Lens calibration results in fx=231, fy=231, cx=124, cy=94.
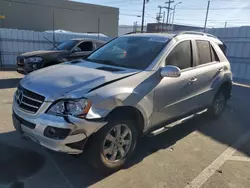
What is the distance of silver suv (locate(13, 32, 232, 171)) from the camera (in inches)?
103

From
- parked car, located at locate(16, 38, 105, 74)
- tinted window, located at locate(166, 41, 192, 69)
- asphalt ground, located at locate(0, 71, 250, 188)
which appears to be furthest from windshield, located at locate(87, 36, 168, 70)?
parked car, located at locate(16, 38, 105, 74)

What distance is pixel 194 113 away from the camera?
450 cm

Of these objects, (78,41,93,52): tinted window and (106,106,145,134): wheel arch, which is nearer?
(106,106,145,134): wheel arch

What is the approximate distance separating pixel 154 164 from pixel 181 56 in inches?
72.0

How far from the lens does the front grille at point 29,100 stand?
2730mm

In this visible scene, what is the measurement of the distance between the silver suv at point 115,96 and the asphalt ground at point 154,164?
319 millimetres

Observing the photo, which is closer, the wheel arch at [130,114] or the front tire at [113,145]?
the front tire at [113,145]

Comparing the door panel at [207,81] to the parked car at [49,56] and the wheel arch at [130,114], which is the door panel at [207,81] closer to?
the wheel arch at [130,114]

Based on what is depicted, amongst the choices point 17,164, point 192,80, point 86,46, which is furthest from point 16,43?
point 192,80

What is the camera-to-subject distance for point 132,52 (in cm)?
384

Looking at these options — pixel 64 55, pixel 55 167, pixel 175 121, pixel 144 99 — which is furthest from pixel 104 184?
pixel 64 55

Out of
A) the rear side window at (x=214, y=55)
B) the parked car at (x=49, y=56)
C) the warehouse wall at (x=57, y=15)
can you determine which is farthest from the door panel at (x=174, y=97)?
the warehouse wall at (x=57, y=15)

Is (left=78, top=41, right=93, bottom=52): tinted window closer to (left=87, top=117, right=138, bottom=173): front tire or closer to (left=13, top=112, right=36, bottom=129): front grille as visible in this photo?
(left=13, top=112, right=36, bottom=129): front grille

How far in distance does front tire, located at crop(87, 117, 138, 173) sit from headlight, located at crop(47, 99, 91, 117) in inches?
13.8
